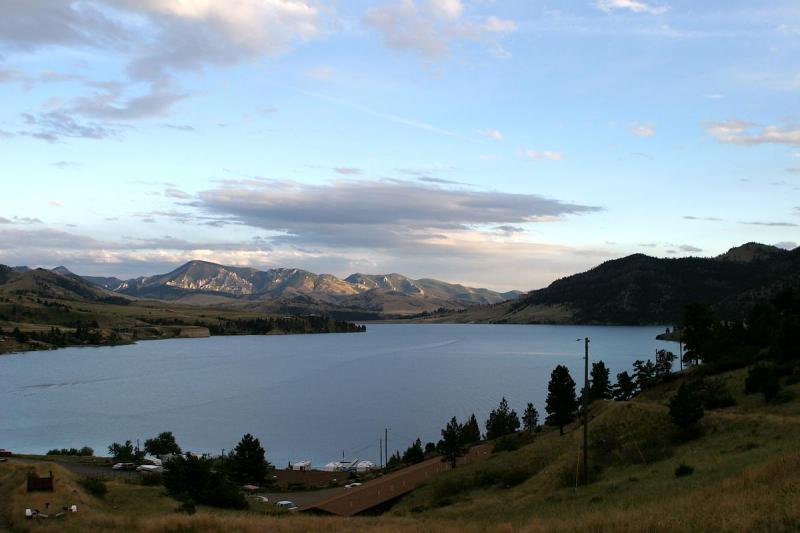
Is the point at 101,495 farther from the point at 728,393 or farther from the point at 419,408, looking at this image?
the point at 419,408

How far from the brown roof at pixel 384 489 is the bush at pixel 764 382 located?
104ft

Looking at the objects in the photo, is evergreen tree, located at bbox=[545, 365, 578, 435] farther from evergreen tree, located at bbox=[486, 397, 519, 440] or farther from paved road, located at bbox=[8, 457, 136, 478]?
paved road, located at bbox=[8, 457, 136, 478]

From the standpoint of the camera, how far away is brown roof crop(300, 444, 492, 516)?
5700cm

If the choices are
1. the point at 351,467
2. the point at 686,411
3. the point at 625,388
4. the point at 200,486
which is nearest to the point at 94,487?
the point at 200,486

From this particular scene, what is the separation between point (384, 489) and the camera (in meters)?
64.9

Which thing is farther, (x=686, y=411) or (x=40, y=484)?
(x=686, y=411)

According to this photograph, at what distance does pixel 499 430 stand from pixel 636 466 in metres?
55.6

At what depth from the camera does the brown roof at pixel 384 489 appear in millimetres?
57000

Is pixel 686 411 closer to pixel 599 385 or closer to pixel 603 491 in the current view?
pixel 603 491

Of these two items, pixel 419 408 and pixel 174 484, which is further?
pixel 419 408

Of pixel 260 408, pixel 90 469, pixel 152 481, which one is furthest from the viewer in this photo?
pixel 260 408

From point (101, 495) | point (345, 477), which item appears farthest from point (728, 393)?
point (101, 495)

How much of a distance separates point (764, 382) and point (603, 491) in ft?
92.2

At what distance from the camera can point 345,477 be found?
83688 mm
